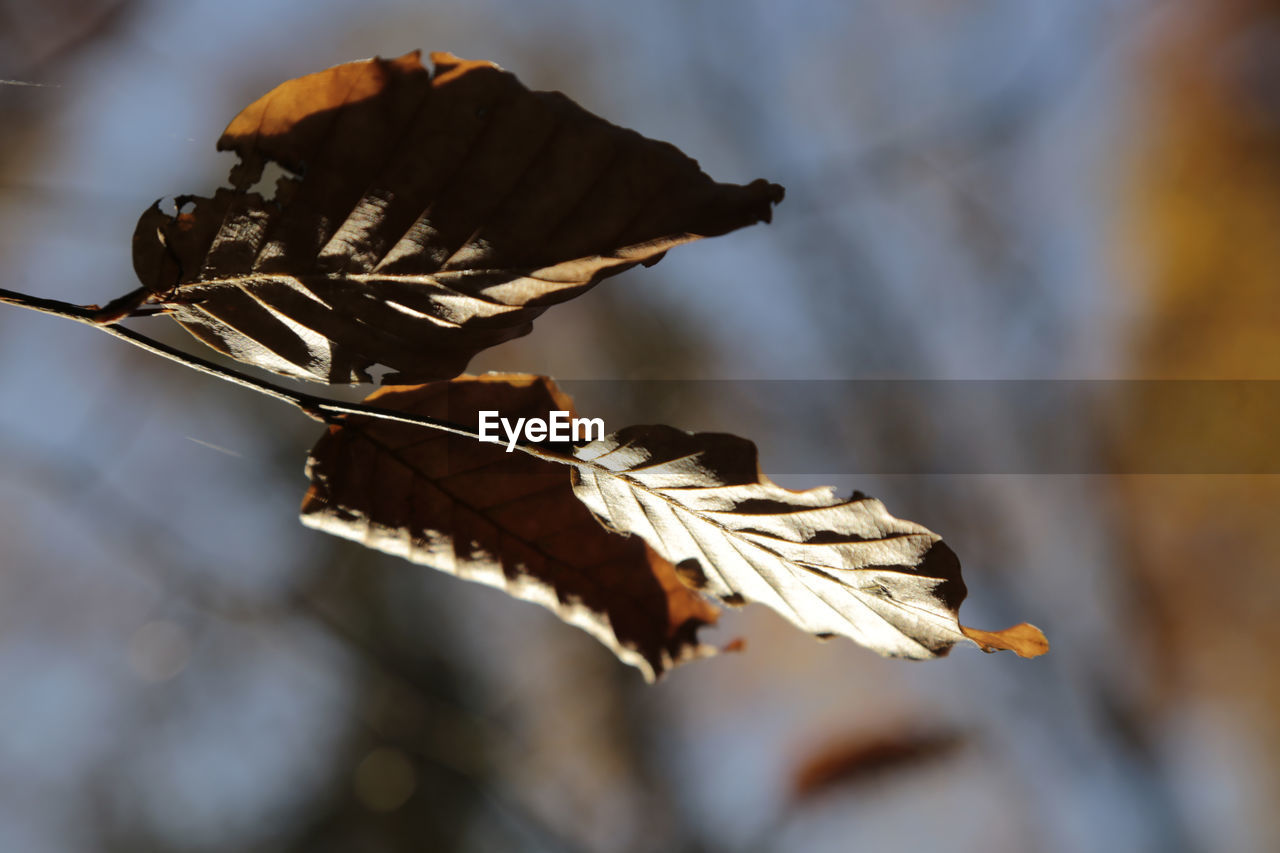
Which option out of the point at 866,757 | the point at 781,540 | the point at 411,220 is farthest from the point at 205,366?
the point at 866,757

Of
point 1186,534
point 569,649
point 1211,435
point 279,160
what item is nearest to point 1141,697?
point 1186,534

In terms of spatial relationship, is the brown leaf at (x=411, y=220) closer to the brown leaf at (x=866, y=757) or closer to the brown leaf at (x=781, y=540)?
the brown leaf at (x=781, y=540)

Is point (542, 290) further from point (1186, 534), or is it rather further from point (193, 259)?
point (1186, 534)

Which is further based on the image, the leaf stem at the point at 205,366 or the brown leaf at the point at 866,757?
the brown leaf at the point at 866,757

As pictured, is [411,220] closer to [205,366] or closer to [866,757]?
[205,366]

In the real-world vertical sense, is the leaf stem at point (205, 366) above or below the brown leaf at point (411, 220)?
below

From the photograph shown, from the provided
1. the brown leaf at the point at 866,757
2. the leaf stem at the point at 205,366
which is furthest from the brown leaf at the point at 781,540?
the brown leaf at the point at 866,757
